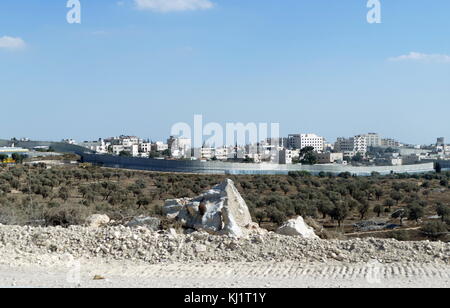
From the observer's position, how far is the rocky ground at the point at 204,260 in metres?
7.56

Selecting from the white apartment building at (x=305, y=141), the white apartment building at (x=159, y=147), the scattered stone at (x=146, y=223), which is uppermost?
the white apartment building at (x=305, y=141)

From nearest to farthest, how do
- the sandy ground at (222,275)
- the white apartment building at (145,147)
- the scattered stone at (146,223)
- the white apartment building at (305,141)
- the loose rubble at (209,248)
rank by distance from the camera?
the sandy ground at (222,275)
the loose rubble at (209,248)
the scattered stone at (146,223)
the white apartment building at (145,147)
the white apartment building at (305,141)

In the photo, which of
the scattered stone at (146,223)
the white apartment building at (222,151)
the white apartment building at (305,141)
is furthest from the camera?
the white apartment building at (305,141)

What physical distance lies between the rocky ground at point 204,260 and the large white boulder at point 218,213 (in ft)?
4.50

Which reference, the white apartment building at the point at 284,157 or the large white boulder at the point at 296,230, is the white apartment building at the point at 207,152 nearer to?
the white apartment building at the point at 284,157

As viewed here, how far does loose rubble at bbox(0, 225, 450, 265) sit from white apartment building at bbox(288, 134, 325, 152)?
14990 cm

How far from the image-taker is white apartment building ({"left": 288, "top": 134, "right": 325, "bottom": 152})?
15838 cm

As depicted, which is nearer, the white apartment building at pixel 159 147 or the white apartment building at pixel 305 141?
the white apartment building at pixel 159 147

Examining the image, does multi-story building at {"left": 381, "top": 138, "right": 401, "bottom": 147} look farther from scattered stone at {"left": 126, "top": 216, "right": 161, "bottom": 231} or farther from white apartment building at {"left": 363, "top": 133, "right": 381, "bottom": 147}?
scattered stone at {"left": 126, "top": 216, "right": 161, "bottom": 231}

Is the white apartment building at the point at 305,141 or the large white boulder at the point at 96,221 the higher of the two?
the white apartment building at the point at 305,141

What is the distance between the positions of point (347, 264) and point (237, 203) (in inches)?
157

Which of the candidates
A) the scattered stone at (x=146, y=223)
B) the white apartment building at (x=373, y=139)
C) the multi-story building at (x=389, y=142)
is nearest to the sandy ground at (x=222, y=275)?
the scattered stone at (x=146, y=223)
